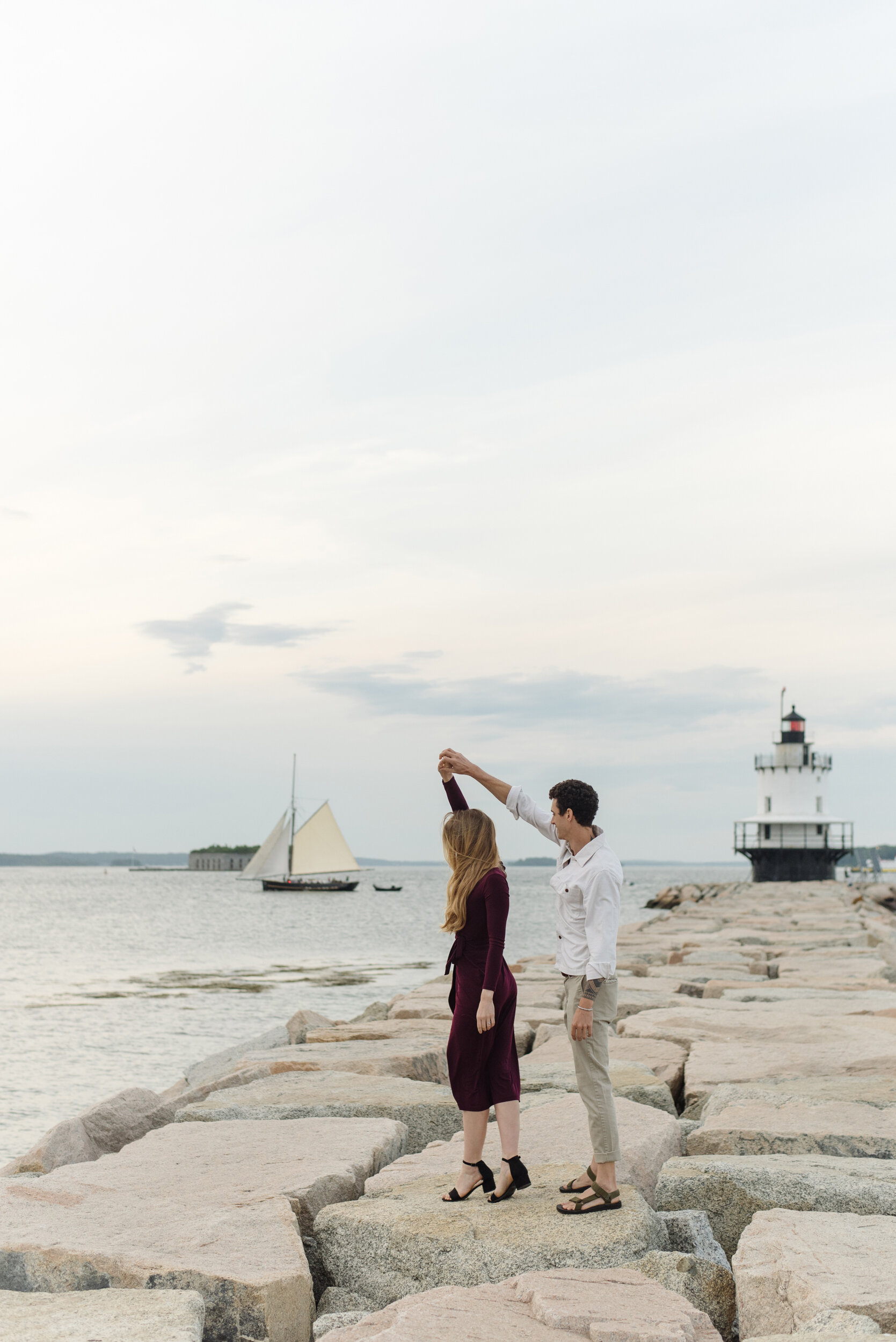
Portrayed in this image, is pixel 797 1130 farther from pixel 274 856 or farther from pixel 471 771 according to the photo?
pixel 274 856

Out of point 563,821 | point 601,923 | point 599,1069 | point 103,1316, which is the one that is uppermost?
point 563,821

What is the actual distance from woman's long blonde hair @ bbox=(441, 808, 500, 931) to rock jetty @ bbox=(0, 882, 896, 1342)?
978 mm

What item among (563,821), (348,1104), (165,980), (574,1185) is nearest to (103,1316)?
(574,1185)

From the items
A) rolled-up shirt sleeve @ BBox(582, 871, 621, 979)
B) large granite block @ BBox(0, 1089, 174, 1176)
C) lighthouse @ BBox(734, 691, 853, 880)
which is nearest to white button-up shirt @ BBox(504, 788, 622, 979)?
rolled-up shirt sleeve @ BBox(582, 871, 621, 979)

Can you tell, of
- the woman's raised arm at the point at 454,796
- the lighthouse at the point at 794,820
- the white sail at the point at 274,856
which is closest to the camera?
the woman's raised arm at the point at 454,796

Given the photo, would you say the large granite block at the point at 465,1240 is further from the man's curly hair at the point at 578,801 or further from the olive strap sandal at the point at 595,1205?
the man's curly hair at the point at 578,801

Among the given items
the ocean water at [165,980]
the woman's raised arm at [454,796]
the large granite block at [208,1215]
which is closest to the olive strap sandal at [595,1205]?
the large granite block at [208,1215]

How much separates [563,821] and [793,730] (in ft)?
134

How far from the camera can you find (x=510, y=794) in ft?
13.8

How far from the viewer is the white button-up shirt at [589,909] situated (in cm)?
369

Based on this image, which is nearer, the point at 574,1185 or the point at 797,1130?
the point at 574,1185

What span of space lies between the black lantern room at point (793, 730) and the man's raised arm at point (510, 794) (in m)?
40.0

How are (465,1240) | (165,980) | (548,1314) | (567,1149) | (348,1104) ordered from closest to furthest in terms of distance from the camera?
(548,1314) < (465,1240) < (567,1149) < (348,1104) < (165,980)

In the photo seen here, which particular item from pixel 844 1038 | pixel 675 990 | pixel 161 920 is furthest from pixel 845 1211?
pixel 161 920
